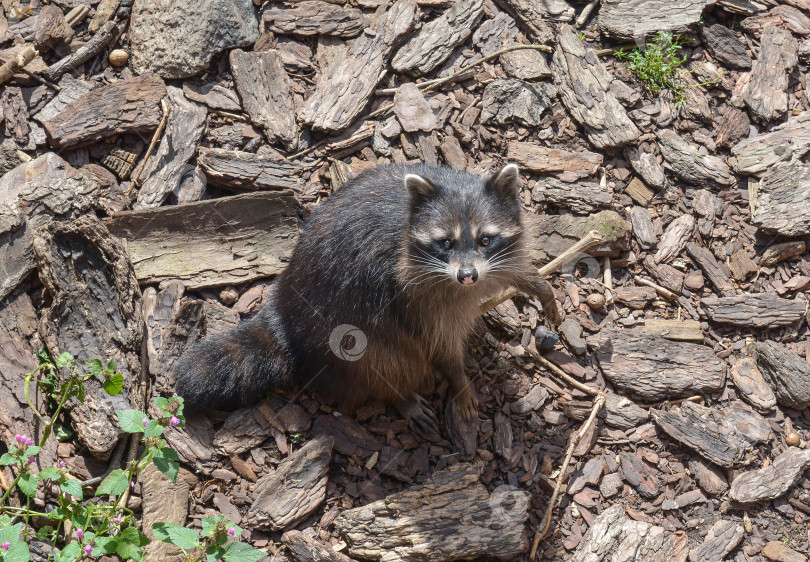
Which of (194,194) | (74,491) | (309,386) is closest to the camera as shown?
(74,491)

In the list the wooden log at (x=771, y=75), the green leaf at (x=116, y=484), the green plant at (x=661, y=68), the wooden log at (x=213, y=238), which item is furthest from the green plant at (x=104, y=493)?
the wooden log at (x=771, y=75)

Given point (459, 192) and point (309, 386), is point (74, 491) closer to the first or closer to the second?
point (309, 386)

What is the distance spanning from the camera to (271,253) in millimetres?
5867

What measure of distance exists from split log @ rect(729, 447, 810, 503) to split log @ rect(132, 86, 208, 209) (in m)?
4.34

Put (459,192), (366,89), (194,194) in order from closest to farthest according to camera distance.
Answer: (459,192) → (194,194) → (366,89)

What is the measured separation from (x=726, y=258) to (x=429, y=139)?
7.75 ft

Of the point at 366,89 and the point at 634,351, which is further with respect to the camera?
the point at 366,89

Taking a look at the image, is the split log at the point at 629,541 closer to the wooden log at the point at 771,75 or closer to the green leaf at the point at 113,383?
the green leaf at the point at 113,383

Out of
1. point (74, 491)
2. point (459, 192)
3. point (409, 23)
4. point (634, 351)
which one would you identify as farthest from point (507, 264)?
point (74, 491)

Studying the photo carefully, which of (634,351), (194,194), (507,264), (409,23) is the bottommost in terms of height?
(634,351)

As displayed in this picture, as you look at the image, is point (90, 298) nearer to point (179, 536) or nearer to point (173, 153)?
point (173, 153)

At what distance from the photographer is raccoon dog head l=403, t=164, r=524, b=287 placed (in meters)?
4.91

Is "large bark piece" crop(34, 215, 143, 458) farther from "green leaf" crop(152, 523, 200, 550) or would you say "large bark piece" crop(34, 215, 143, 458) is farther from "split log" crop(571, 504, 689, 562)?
"split log" crop(571, 504, 689, 562)

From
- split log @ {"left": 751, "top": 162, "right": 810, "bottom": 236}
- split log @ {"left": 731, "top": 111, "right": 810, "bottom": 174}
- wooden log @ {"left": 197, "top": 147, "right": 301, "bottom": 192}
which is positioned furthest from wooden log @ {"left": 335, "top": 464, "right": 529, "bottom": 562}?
split log @ {"left": 731, "top": 111, "right": 810, "bottom": 174}
